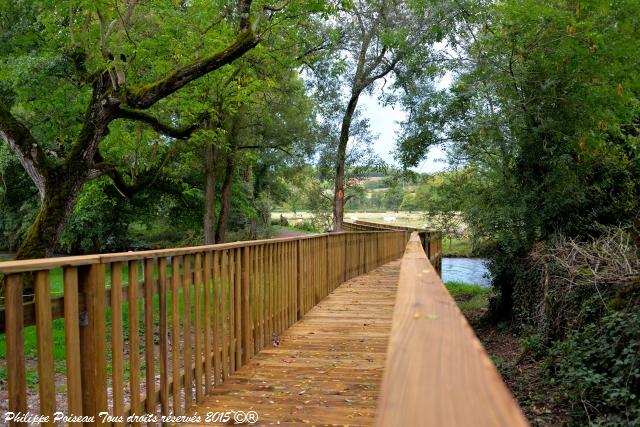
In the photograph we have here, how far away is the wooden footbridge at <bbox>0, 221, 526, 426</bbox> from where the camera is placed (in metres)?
1.02

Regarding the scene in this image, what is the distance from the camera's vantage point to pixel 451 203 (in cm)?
1662

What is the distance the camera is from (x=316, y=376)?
439 centimetres

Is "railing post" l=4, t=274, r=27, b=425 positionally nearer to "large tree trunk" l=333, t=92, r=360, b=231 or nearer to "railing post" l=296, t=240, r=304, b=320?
"railing post" l=296, t=240, r=304, b=320

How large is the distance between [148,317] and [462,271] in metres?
30.1

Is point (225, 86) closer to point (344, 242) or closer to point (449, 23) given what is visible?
point (344, 242)

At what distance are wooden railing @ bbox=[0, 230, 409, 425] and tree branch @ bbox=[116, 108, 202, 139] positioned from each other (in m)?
5.21

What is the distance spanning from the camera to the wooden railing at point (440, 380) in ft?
2.68

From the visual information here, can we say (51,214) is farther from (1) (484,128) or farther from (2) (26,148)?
(1) (484,128)

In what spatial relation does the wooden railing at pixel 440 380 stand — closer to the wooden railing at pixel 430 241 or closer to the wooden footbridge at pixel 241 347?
the wooden footbridge at pixel 241 347

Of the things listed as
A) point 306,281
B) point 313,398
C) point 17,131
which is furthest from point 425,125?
point 313,398

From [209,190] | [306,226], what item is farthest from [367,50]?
[306,226]

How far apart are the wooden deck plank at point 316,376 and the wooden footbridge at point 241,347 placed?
0.02 metres

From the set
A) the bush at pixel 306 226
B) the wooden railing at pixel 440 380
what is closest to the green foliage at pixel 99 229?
the wooden railing at pixel 440 380

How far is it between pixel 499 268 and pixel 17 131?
1117 centimetres
